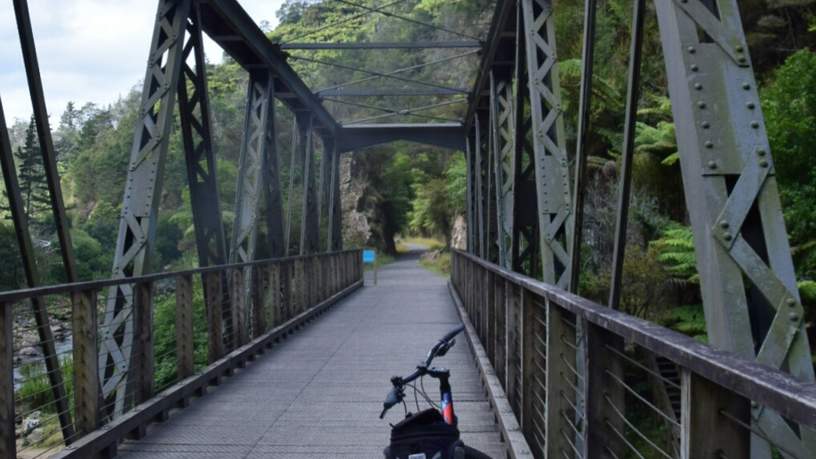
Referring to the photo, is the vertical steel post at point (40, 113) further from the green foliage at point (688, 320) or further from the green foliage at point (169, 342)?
the green foliage at point (169, 342)

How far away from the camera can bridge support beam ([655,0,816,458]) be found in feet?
7.84

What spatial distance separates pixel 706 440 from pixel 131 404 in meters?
4.75

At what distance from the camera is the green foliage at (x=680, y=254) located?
10133mm

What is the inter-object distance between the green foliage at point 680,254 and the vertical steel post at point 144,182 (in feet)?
21.6

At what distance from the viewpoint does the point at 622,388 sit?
96.1 inches

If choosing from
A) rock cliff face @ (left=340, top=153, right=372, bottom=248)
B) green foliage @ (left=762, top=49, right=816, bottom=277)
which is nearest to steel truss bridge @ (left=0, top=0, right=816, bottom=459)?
green foliage @ (left=762, top=49, right=816, bottom=277)

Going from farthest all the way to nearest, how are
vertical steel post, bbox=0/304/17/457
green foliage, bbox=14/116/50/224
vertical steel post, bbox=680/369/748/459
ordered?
green foliage, bbox=14/116/50/224 → vertical steel post, bbox=0/304/17/457 → vertical steel post, bbox=680/369/748/459

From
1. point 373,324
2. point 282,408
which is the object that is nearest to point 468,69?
point 373,324

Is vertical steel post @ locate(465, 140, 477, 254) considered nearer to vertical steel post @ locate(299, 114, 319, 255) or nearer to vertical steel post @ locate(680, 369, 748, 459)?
vertical steel post @ locate(299, 114, 319, 255)

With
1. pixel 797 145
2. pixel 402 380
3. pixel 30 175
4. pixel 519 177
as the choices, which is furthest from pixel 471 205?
pixel 30 175

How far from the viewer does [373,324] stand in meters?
11.6

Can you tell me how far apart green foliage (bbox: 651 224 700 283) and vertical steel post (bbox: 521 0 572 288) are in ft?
12.3

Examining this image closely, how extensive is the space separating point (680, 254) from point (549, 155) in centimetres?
439

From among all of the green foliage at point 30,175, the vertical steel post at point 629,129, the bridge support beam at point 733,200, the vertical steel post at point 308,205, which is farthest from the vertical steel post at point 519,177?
the green foliage at point 30,175
